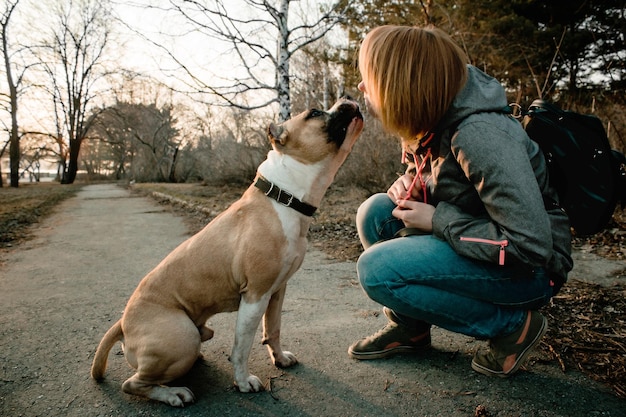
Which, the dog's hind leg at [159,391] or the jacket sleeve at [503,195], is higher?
the jacket sleeve at [503,195]

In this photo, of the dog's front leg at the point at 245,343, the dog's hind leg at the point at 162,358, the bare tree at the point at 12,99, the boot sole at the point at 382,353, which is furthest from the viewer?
the bare tree at the point at 12,99

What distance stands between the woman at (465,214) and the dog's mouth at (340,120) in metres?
0.30

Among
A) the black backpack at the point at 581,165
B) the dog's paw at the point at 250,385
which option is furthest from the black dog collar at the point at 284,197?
the black backpack at the point at 581,165

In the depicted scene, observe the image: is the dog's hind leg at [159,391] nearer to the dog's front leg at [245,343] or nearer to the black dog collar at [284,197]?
the dog's front leg at [245,343]

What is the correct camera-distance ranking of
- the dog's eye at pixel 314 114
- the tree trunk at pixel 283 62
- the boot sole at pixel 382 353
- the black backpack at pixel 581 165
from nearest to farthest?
1. the black backpack at pixel 581 165
2. the boot sole at pixel 382 353
3. the dog's eye at pixel 314 114
4. the tree trunk at pixel 283 62

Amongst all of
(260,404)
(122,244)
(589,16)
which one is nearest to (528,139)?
(260,404)

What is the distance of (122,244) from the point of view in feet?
21.5

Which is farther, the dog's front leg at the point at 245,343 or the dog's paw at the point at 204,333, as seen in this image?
the dog's paw at the point at 204,333

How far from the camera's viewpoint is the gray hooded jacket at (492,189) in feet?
5.80

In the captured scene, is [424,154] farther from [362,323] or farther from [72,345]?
[72,345]

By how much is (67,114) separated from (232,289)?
118 feet

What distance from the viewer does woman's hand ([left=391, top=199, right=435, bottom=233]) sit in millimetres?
2152

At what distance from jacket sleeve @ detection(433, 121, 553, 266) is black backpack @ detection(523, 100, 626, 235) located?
0.21 metres

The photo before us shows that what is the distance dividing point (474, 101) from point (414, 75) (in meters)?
0.32
